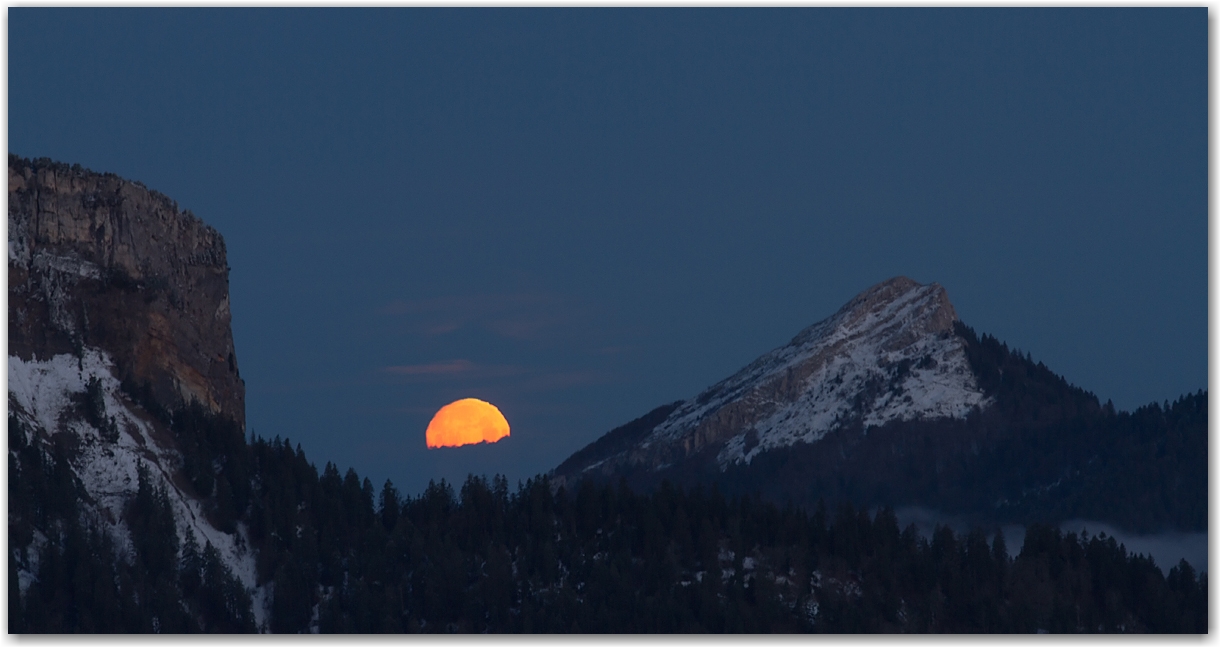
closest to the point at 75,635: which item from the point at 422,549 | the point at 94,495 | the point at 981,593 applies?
the point at 94,495

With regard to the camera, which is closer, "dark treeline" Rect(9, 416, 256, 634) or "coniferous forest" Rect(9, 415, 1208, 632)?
"dark treeline" Rect(9, 416, 256, 634)

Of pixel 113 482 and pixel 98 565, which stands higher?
pixel 113 482

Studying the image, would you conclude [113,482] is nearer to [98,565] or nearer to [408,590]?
[98,565]

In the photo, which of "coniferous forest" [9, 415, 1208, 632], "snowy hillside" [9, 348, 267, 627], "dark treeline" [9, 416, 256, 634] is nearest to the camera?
"dark treeline" [9, 416, 256, 634]

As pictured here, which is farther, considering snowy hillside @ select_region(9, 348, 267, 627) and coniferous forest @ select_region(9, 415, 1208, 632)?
snowy hillside @ select_region(9, 348, 267, 627)

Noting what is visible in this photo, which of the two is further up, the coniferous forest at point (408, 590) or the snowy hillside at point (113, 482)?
the snowy hillside at point (113, 482)

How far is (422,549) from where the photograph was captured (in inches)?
7854

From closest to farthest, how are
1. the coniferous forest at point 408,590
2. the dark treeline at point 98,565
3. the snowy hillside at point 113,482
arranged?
the dark treeline at point 98,565 < the coniferous forest at point 408,590 < the snowy hillside at point 113,482

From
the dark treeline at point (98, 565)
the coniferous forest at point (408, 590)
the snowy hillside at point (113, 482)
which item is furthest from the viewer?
the snowy hillside at point (113, 482)

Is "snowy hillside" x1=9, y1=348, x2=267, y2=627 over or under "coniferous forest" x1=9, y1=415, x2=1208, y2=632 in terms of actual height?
over

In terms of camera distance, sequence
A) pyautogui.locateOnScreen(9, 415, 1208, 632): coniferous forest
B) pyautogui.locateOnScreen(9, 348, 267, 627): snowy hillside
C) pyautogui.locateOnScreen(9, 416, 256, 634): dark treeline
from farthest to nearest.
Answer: pyautogui.locateOnScreen(9, 348, 267, 627): snowy hillside → pyautogui.locateOnScreen(9, 415, 1208, 632): coniferous forest → pyautogui.locateOnScreen(9, 416, 256, 634): dark treeline

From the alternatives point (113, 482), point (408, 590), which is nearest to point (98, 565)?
point (113, 482)

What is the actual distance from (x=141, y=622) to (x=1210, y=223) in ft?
335

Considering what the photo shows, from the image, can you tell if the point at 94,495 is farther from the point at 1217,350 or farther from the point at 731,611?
the point at 1217,350
